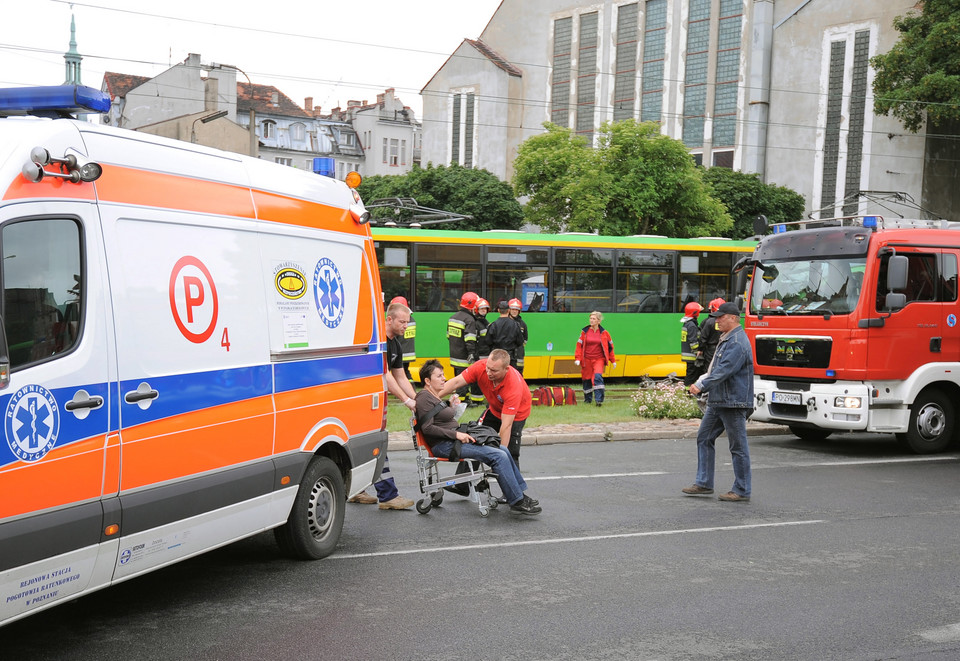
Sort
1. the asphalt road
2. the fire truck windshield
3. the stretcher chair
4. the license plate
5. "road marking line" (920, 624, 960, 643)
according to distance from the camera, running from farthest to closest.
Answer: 1. the license plate
2. the fire truck windshield
3. the stretcher chair
4. "road marking line" (920, 624, 960, 643)
5. the asphalt road

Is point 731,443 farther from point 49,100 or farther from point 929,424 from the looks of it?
point 49,100

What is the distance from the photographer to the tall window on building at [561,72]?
2500 inches

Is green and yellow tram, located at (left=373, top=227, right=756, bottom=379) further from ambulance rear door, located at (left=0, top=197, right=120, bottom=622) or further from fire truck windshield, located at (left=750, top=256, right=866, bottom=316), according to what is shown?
ambulance rear door, located at (left=0, top=197, right=120, bottom=622)

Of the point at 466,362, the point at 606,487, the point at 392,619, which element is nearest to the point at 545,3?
the point at 466,362

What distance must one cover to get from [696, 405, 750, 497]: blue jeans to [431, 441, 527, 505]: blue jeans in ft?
7.13

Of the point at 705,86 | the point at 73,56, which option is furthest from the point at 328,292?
the point at 705,86

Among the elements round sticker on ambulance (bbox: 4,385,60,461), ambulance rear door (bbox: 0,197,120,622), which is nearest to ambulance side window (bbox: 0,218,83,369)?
ambulance rear door (bbox: 0,197,120,622)

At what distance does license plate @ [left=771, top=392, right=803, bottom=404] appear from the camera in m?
12.9

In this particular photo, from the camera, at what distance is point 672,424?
47.9ft

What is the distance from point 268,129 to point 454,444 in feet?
264

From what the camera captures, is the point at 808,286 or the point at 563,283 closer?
the point at 808,286

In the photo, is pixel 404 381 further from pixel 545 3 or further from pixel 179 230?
pixel 545 3

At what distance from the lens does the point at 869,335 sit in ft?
40.6

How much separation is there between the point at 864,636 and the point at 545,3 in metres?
63.9
